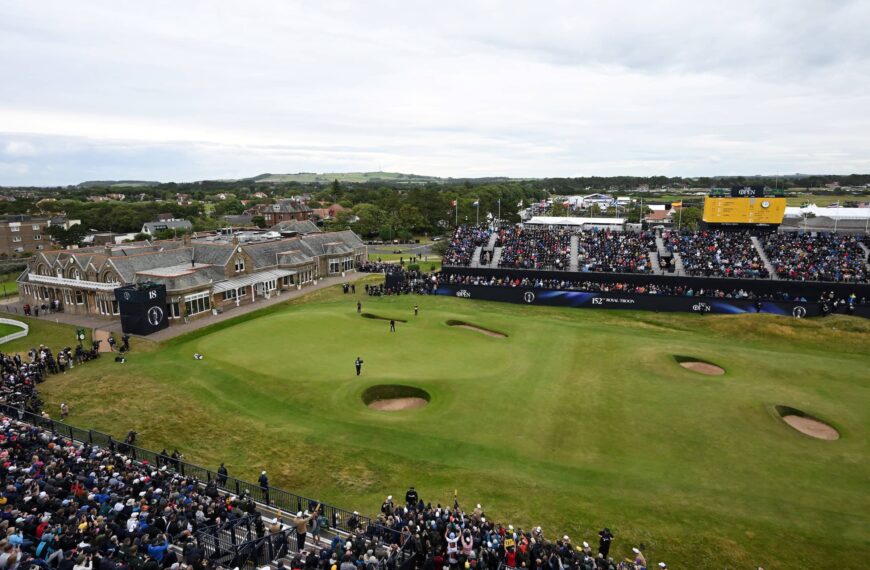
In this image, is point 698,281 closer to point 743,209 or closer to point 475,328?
point 743,209

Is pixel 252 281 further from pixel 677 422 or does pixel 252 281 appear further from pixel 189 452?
pixel 677 422

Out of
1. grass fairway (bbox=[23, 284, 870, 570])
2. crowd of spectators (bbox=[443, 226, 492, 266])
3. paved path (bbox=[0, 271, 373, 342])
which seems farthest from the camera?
crowd of spectators (bbox=[443, 226, 492, 266])

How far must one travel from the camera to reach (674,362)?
33.3 meters

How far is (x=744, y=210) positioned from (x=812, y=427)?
1514 inches

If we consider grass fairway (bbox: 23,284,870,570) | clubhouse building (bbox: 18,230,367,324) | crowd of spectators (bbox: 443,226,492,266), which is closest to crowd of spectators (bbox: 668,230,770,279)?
grass fairway (bbox: 23,284,870,570)

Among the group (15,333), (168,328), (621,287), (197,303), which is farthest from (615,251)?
(15,333)

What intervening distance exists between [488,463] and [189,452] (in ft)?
43.3

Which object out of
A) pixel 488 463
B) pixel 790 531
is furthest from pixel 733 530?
pixel 488 463

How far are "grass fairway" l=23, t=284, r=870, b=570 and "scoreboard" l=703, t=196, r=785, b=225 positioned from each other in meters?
17.6

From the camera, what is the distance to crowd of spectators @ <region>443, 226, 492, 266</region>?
5941 centimetres

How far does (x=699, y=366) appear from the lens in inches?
1318

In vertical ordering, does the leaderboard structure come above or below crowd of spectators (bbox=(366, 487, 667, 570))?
above

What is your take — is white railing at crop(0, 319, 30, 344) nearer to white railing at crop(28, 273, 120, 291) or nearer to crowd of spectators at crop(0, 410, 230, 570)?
white railing at crop(28, 273, 120, 291)

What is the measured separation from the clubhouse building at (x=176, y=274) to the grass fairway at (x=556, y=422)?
6115mm
